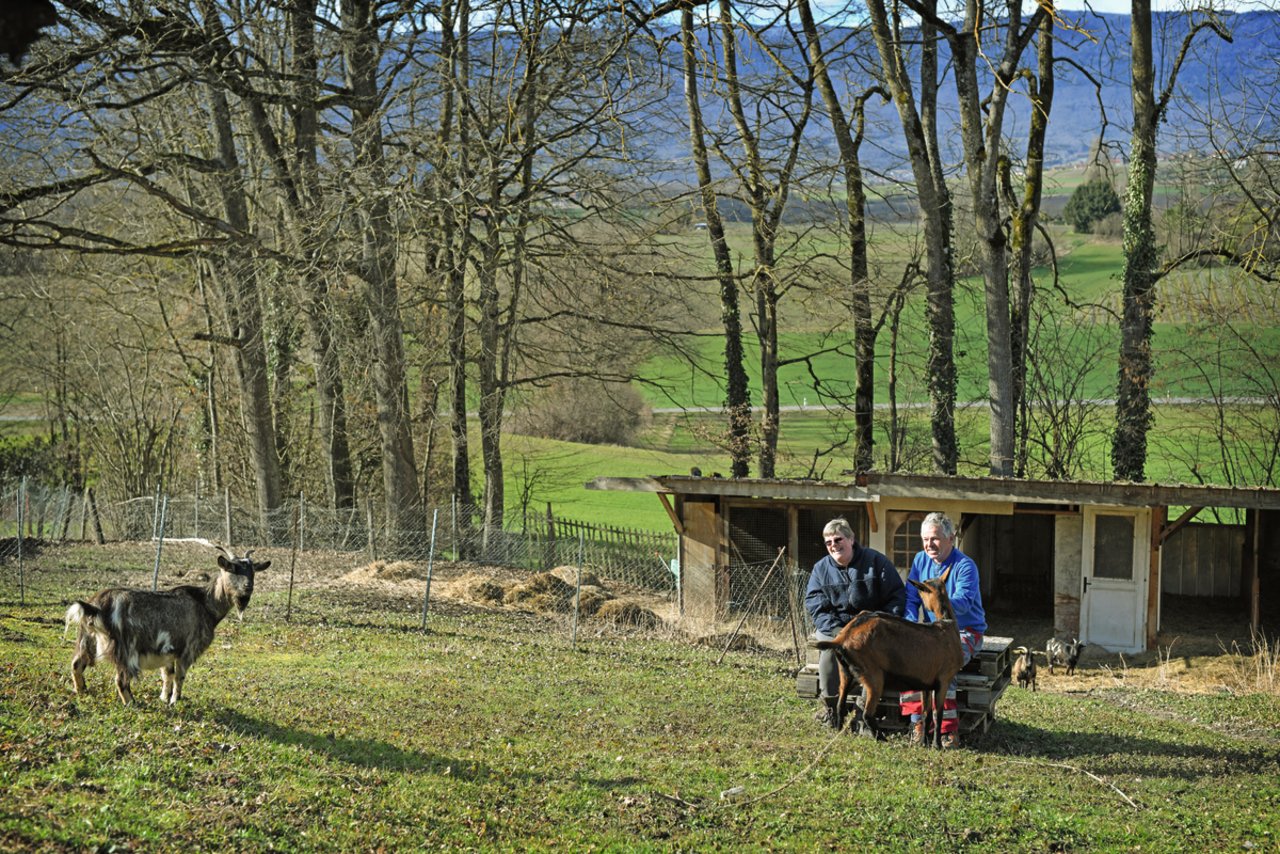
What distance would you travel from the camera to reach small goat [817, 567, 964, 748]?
8.62 metres

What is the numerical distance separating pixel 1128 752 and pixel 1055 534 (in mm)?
10036

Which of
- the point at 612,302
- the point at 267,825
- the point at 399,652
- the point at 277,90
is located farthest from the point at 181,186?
the point at 267,825

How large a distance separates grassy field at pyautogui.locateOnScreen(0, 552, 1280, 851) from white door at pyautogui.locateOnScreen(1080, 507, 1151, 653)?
5.56 metres

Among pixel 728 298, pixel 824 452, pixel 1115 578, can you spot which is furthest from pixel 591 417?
pixel 1115 578

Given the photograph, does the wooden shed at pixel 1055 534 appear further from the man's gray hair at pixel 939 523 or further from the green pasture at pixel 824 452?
the man's gray hair at pixel 939 523

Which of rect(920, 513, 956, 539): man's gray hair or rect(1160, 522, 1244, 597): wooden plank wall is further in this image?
rect(1160, 522, 1244, 597): wooden plank wall

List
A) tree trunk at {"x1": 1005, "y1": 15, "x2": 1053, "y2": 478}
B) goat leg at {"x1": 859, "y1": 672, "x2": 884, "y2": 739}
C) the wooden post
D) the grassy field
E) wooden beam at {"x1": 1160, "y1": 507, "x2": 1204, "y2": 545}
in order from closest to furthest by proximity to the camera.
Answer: the grassy field < goat leg at {"x1": 859, "y1": 672, "x2": 884, "y2": 739} < wooden beam at {"x1": 1160, "y1": 507, "x2": 1204, "y2": 545} < tree trunk at {"x1": 1005, "y1": 15, "x2": 1053, "y2": 478} < the wooden post

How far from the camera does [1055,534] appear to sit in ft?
63.6

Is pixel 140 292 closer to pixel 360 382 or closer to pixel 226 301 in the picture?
pixel 226 301

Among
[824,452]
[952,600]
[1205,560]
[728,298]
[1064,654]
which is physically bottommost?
[1064,654]

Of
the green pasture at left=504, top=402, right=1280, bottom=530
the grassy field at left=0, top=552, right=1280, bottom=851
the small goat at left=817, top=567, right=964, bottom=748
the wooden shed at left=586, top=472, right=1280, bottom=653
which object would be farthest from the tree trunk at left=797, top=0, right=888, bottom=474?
the small goat at left=817, top=567, right=964, bottom=748

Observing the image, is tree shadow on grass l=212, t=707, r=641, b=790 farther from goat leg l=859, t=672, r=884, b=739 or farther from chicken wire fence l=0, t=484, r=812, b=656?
chicken wire fence l=0, t=484, r=812, b=656

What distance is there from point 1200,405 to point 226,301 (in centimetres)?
2429

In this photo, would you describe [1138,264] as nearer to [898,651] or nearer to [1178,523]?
[1178,523]
